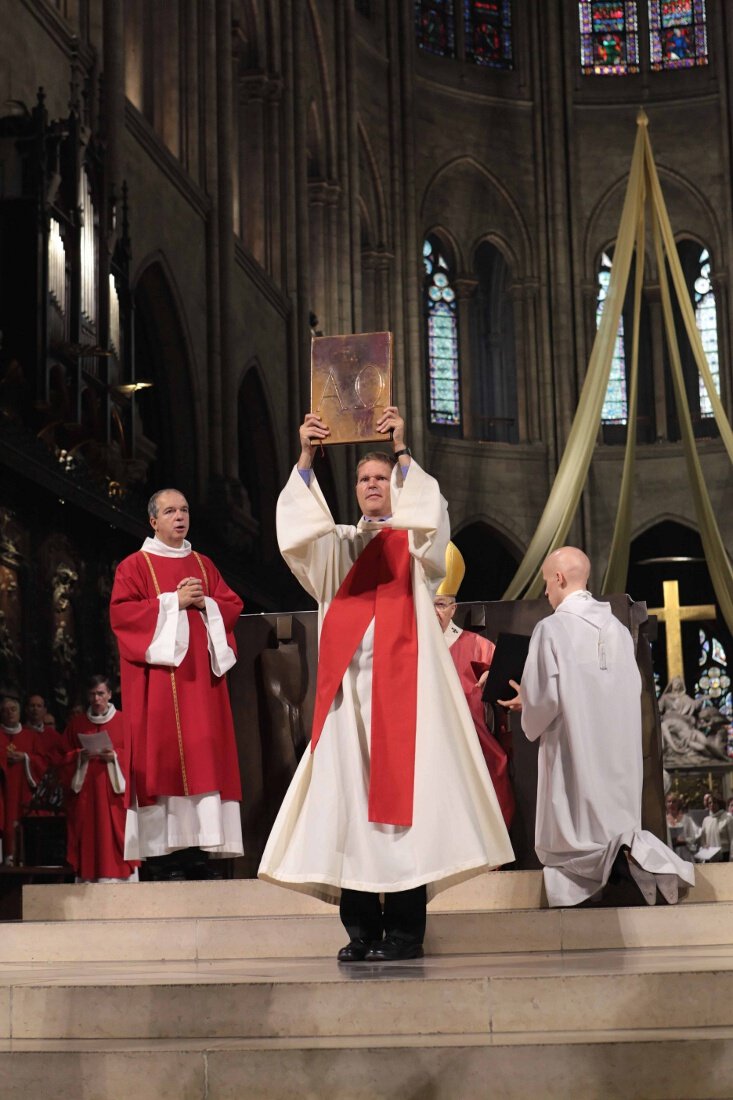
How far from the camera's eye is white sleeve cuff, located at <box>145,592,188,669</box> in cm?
642

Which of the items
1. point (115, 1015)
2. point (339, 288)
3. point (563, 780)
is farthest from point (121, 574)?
point (339, 288)

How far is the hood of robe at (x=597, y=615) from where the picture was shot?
593cm

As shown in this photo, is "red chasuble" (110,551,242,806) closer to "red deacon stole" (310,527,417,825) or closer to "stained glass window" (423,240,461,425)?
"red deacon stole" (310,527,417,825)

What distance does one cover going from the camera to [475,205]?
27.8 metres

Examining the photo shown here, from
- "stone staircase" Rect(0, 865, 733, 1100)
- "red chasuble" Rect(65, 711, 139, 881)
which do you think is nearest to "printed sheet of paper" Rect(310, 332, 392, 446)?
"stone staircase" Rect(0, 865, 733, 1100)

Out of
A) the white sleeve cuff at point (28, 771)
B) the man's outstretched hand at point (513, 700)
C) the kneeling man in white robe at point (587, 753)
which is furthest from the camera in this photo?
the white sleeve cuff at point (28, 771)

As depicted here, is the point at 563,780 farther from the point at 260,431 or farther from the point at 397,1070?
the point at 260,431

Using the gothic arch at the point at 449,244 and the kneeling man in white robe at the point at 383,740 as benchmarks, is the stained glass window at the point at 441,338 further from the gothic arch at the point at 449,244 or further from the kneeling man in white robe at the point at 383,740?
the kneeling man in white robe at the point at 383,740

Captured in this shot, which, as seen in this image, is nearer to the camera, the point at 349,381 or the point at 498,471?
the point at 349,381

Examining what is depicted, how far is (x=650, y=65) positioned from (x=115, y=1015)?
2652 centimetres

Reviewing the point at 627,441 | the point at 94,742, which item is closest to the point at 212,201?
the point at 627,441

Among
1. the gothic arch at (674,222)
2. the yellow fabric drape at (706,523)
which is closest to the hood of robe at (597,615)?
the yellow fabric drape at (706,523)

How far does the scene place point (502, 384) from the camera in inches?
1091

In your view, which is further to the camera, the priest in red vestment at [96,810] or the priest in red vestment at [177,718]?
the priest in red vestment at [96,810]
